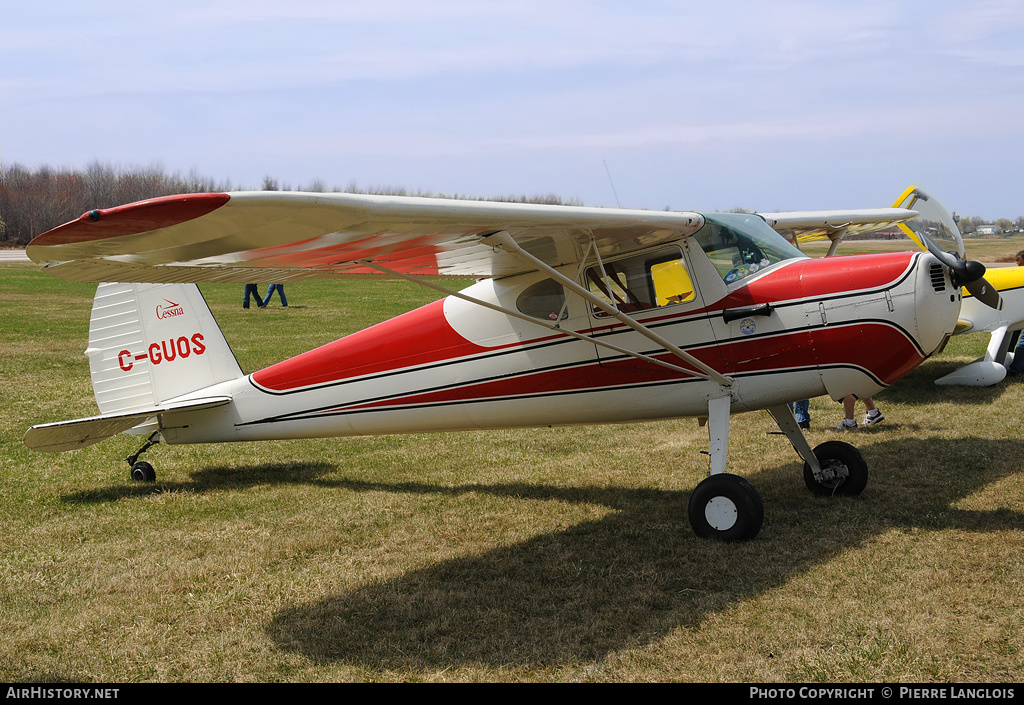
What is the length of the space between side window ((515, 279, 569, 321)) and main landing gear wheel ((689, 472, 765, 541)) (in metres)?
1.59

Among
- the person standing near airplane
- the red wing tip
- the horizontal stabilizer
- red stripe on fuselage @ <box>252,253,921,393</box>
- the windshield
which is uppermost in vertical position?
the red wing tip

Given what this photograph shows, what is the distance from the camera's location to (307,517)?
6.36m

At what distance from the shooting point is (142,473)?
7422 mm

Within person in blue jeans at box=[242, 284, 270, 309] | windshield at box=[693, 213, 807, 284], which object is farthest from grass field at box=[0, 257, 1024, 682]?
person in blue jeans at box=[242, 284, 270, 309]

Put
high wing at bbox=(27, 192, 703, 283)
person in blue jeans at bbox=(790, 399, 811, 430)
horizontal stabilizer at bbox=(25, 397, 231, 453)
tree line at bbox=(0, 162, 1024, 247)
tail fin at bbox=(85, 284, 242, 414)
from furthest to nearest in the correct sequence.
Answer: tree line at bbox=(0, 162, 1024, 247), person in blue jeans at bbox=(790, 399, 811, 430), tail fin at bbox=(85, 284, 242, 414), horizontal stabilizer at bbox=(25, 397, 231, 453), high wing at bbox=(27, 192, 703, 283)

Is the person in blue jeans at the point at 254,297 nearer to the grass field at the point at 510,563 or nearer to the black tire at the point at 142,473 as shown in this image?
the grass field at the point at 510,563

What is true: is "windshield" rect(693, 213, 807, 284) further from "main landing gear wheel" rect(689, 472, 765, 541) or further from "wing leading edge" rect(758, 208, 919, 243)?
"wing leading edge" rect(758, 208, 919, 243)

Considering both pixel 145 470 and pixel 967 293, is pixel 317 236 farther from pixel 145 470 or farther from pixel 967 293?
pixel 967 293

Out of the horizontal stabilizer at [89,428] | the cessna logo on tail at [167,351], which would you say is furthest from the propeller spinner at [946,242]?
the cessna logo on tail at [167,351]

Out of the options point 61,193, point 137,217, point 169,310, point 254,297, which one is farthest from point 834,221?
point 61,193

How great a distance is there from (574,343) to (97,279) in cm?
316

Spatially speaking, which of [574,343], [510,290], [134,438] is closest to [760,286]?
[574,343]

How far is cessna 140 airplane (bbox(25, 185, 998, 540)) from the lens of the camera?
4609 mm

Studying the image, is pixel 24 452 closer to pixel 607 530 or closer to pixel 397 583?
pixel 397 583
